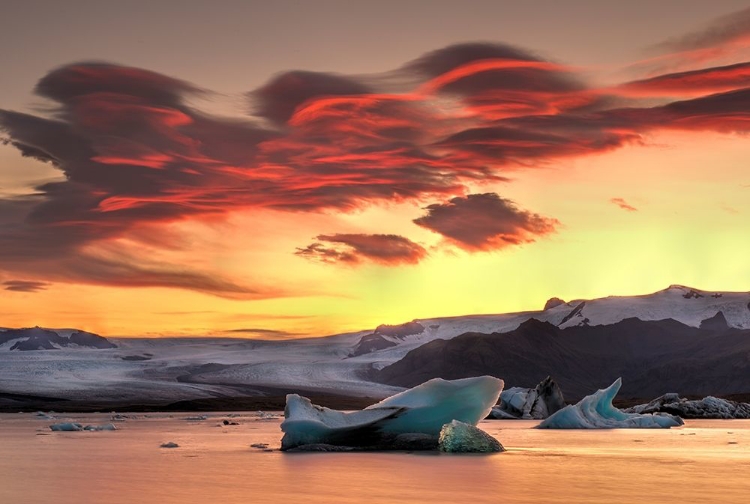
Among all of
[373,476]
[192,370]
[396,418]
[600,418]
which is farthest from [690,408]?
[192,370]

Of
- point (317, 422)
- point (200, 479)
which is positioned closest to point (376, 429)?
point (317, 422)

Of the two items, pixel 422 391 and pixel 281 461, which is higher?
pixel 422 391

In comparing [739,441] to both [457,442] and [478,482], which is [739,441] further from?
[478,482]

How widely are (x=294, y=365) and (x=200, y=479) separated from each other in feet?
402

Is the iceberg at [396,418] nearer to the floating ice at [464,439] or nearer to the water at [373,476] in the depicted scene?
the water at [373,476]

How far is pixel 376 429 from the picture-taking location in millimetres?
28859

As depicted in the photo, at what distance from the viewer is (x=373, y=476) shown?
19.4 metres

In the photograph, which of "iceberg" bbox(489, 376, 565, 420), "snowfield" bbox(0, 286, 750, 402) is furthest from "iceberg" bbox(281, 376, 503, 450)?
"snowfield" bbox(0, 286, 750, 402)

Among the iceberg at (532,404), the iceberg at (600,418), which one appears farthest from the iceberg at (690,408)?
the iceberg at (600,418)

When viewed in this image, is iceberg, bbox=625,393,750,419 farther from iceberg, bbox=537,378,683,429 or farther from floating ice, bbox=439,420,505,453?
floating ice, bbox=439,420,505,453

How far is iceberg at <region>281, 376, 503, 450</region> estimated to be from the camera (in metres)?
28.6

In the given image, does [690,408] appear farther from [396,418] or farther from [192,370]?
[192,370]

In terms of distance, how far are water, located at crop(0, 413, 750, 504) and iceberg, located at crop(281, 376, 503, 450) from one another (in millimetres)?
1213

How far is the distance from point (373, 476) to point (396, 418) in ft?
32.2
